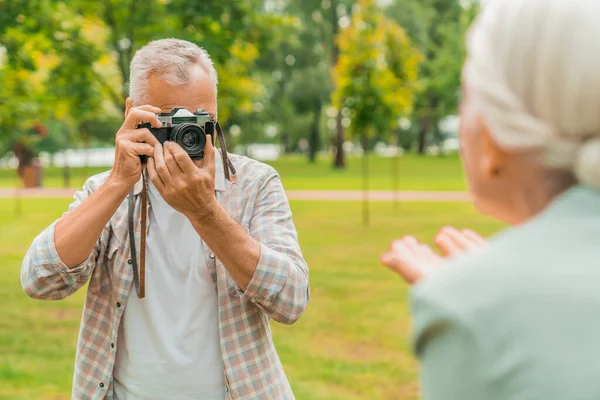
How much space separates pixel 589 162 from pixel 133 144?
1.45 m

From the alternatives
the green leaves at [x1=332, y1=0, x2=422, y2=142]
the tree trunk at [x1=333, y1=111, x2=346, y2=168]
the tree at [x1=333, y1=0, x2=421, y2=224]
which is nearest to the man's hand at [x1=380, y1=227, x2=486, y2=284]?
the tree at [x1=333, y1=0, x2=421, y2=224]

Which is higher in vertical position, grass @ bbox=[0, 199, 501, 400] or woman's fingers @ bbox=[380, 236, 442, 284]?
woman's fingers @ bbox=[380, 236, 442, 284]

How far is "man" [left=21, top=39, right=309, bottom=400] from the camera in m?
2.06

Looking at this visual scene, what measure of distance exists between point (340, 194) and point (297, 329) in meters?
15.8

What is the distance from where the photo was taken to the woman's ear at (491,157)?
1.06 m

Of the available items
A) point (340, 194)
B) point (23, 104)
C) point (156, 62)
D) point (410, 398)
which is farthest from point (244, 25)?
point (340, 194)

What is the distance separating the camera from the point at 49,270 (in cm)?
215

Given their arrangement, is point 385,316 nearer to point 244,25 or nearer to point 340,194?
point 244,25

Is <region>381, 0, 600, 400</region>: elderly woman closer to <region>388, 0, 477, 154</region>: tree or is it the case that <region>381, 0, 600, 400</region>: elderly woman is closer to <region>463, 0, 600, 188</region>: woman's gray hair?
<region>463, 0, 600, 188</region>: woman's gray hair

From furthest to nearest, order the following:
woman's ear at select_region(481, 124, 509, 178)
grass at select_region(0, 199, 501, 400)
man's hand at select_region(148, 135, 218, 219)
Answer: grass at select_region(0, 199, 501, 400), man's hand at select_region(148, 135, 218, 219), woman's ear at select_region(481, 124, 509, 178)

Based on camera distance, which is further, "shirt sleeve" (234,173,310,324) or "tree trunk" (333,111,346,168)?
"tree trunk" (333,111,346,168)

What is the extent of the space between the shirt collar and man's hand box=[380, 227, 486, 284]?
0.99 m

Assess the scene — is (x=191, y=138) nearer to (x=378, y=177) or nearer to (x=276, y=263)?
(x=276, y=263)

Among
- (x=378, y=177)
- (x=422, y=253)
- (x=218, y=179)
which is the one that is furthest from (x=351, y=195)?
(x=422, y=253)
